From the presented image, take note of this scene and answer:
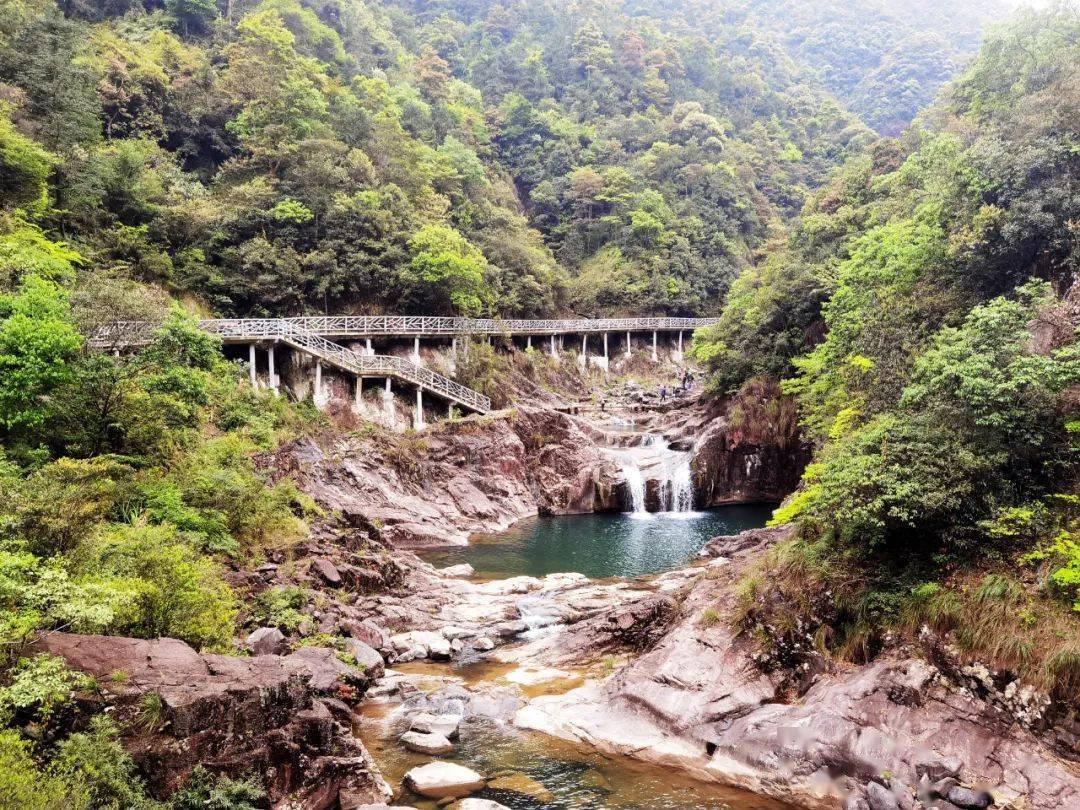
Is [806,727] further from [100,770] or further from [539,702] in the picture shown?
[100,770]

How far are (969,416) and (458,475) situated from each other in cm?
2292

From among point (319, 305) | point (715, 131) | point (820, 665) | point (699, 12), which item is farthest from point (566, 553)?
point (699, 12)

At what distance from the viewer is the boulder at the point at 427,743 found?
10.8 metres

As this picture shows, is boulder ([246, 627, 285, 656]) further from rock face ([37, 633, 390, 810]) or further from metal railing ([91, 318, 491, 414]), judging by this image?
metal railing ([91, 318, 491, 414])

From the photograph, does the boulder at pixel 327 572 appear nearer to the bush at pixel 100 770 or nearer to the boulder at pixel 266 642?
the boulder at pixel 266 642

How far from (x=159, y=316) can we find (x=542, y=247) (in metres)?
42.1

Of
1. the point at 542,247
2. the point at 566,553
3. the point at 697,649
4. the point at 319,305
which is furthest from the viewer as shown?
the point at 542,247

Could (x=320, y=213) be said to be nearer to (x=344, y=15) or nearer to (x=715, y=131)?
(x=344, y=15)

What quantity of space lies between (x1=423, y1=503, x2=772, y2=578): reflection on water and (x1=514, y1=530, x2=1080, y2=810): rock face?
33.1ft

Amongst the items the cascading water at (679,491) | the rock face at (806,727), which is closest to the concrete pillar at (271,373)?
the cascading water at (679,491)

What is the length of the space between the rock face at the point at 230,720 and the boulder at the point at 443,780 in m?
0.52

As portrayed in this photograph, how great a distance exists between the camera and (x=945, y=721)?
980 cm

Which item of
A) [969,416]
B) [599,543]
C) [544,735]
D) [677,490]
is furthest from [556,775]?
[677,490]

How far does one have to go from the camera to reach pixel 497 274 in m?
46.8
